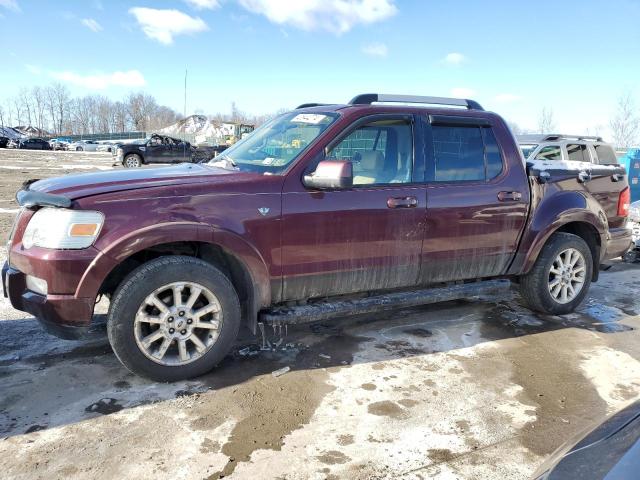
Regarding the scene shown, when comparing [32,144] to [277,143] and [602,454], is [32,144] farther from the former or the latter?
[602,454]

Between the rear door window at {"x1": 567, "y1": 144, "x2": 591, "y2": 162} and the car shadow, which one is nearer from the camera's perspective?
the car shadow

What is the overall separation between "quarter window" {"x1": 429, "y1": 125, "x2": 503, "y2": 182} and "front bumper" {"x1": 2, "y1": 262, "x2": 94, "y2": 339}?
9.25 feet

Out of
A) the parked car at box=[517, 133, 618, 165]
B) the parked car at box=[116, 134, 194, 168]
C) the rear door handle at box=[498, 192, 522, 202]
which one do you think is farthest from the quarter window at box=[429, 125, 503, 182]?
the parked car at box=[116, 134, 194, 168]

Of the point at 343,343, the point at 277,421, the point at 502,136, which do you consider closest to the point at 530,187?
the point at 502,136

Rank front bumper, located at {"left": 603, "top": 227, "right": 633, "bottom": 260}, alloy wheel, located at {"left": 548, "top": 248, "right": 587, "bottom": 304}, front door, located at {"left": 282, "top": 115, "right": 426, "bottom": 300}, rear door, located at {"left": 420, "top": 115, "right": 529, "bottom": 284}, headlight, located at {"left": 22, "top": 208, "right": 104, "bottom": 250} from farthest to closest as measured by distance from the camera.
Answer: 1. front bumper, located at {"left": 603, "top": 227, "right": 633, "bottom": 260}
2. alloy wheel, located at {"left": 548, "top": 248, "right": 587, "bottom": 304}
3. rear door, located at {"left": 420, "top": 115, "right": 529, "bottom": 284}
4. front door, located at {"left": 282, "top": 115, "right": 426, "bottom": 300}
5. headlight, located at {"left": 22, "top": 208, "right": 104, "bottom": 250}

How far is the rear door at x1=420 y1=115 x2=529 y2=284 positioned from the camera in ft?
13.5

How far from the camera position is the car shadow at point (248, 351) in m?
3.16

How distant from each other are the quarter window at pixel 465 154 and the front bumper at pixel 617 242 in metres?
1.78

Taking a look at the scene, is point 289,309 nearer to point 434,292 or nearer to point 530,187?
point 434,292

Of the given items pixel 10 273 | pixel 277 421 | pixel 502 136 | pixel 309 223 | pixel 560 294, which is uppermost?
pixel 502 136

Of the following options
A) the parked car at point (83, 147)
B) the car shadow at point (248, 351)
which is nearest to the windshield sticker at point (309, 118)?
the car shadow at point (248, 351)

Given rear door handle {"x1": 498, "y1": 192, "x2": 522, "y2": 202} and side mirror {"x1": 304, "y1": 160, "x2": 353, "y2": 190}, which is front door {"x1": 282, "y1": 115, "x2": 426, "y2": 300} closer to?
side mirror {"x1": 304, "y1": 160, "x2": 353, "y2": 190}

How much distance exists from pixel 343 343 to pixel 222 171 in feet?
5.73

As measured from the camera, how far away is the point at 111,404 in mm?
3156
